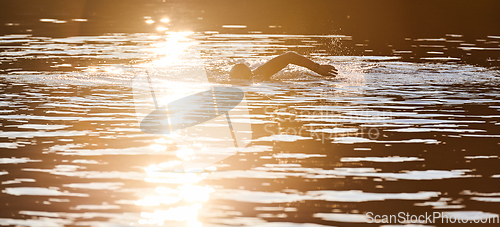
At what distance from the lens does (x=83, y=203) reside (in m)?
7.01

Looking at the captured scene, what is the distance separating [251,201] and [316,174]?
137 cm

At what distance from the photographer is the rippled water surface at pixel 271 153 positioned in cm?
684

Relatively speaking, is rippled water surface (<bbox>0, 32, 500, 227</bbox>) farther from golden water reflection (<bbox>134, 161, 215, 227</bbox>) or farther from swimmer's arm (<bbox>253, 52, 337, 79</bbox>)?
swimmer's arm (<bbox>253, 52, 337, 79</bbox>)

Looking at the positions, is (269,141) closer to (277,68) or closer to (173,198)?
(173,198)

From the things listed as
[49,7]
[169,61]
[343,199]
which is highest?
[49,7]

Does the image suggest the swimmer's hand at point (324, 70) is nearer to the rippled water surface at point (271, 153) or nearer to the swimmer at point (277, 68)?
the swimmer at point (277, 68)

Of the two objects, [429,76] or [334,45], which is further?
[334,45]

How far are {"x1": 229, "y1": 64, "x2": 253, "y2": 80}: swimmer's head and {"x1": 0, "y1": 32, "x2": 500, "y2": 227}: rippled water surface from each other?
46 cm

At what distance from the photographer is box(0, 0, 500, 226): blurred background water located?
6906 mm

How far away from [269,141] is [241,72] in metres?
6.05

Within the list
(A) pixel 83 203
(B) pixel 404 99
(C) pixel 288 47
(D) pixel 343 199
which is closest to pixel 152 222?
(A) pixel 83 203

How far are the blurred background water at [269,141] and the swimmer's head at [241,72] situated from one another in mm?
435

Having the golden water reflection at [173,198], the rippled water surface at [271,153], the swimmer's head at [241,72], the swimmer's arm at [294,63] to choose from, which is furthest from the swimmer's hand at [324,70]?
the golden water reflection at [173,198]

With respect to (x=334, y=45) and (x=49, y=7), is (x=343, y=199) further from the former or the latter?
(x=49, y=7)
